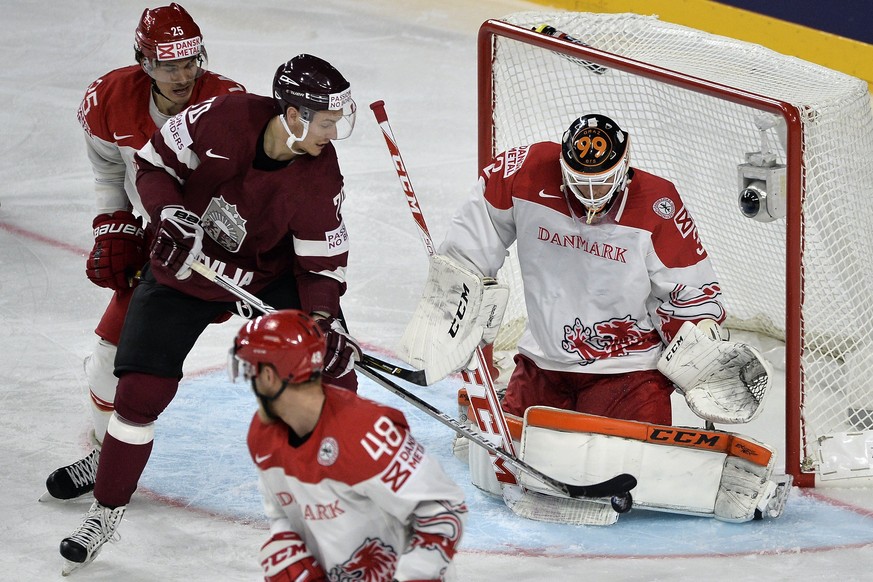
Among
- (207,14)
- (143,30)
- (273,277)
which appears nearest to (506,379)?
(273,277)

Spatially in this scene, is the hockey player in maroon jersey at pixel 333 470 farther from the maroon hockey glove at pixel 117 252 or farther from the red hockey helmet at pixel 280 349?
the maroon hockey glove at pixel 117 252

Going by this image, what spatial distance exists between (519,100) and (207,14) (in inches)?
153

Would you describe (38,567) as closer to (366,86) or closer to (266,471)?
(266,471)

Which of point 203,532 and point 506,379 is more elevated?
point 506,379

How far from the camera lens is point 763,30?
6.83 meters

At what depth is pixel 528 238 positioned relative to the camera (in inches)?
143

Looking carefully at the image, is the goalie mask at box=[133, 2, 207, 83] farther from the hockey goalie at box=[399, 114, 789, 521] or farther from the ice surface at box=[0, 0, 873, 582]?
the ice surface at box=[0, 0, 873, 582]

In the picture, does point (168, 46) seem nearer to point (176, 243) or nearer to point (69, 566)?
point (176, 243)

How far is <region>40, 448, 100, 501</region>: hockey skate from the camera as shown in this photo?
3576mm

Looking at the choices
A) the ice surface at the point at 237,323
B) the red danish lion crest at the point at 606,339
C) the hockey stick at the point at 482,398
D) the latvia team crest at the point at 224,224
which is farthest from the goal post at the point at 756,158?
the latvia team crest at the point at 224,224

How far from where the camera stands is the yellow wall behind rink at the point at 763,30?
6535 millimetres

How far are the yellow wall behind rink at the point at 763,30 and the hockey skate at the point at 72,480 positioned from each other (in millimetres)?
4296

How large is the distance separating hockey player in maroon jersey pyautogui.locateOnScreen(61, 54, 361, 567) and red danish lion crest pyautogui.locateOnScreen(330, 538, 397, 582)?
0.75 m

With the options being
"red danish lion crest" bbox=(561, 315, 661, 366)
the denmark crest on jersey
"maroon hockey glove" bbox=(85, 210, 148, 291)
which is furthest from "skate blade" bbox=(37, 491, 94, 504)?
the denmark crest on jersey
